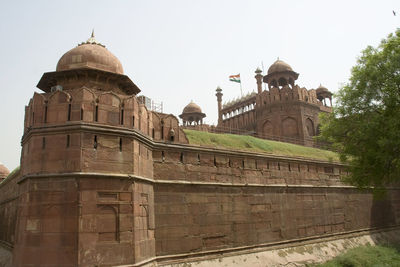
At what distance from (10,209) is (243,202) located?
11.0m

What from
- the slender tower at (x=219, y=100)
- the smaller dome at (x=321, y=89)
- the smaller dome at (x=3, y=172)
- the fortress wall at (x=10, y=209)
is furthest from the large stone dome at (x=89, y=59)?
the smaller dome at (x=321, y=89)

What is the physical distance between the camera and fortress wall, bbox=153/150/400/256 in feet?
34.0

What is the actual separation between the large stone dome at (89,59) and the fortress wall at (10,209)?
19.8 feet

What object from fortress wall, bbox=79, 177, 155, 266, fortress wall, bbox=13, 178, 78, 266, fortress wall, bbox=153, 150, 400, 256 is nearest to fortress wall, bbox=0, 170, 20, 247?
fortress wall, bbox=13, 178, 78, 266

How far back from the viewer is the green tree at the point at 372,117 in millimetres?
11188

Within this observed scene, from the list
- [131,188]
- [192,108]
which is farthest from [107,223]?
[192,108]

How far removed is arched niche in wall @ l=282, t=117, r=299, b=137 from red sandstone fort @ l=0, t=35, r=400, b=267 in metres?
9.25

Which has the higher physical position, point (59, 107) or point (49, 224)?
point (59, 107)

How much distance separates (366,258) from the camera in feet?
43.8

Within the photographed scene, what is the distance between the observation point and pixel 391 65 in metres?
11.3

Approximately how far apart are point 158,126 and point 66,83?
3.31 metres

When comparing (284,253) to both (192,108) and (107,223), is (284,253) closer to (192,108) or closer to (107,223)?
(107,223)

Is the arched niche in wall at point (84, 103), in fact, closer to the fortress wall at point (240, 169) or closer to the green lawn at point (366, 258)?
the fortress wall at point (240, 169)

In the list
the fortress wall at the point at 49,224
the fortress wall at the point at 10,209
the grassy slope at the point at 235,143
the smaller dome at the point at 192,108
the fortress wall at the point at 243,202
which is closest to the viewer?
the fortress wall at the point at 49,224
